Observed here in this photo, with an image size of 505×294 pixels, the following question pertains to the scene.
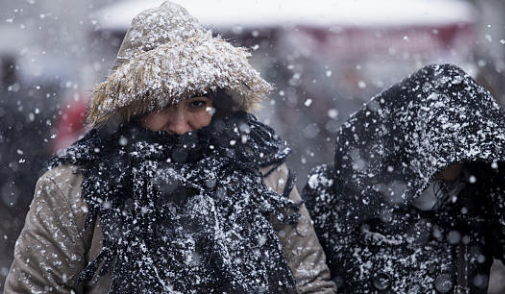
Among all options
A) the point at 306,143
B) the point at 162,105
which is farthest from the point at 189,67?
the point at 306,143

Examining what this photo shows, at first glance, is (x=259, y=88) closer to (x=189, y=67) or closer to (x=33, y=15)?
(x=189, y=67)

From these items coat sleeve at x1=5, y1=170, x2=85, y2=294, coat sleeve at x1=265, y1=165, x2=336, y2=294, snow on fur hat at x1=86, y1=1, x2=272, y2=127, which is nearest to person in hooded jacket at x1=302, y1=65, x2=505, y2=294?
coat sleeve at x1=265, y1=165, x2=336, y2=294

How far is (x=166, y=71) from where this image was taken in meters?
2.41

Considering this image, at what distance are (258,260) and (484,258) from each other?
1.09 metres

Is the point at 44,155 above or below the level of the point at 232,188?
above

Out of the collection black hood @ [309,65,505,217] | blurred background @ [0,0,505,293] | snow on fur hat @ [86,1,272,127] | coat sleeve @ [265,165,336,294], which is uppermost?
blurred background @ [0,0,505,293]

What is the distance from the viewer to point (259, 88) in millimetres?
2615

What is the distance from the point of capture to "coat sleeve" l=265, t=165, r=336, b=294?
99.9 inches

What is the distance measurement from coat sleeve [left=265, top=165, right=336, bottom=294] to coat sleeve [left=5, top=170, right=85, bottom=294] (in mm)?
831

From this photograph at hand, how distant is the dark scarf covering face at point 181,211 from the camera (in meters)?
2.33

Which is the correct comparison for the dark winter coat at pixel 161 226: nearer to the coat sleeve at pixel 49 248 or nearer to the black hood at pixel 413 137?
the coat sleeve at pixel 49 248

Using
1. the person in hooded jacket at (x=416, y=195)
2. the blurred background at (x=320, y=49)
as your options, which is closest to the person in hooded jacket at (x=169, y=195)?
the person in hooded jacket at (x=416, y=195)

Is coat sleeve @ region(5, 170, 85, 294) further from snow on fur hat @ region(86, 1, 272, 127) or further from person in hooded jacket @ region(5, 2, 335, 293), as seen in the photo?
snow on fur hat @ region(86, 1, 272, 127)

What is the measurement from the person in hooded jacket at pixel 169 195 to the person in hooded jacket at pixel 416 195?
0.22 meters
